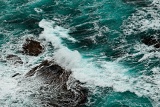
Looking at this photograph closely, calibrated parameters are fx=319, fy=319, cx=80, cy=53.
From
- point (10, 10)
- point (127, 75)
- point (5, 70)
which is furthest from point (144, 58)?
point (10, 10)

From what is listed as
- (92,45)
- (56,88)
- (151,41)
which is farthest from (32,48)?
(151,41)

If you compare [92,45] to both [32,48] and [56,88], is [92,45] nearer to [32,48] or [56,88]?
[32,48]

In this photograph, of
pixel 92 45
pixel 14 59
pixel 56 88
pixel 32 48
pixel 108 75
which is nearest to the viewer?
pixel 56 88

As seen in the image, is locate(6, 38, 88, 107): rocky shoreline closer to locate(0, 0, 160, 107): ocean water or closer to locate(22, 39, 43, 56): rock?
locate(0, 0, 160, 107): ocean water

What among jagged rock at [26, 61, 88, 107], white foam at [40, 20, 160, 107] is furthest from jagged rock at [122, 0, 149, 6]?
jagged rock at [26, 61, 88, 107]

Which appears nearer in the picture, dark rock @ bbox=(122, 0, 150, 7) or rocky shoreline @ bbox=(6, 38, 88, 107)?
rocky shoreline @ bbox=(6, 38, 88, 107)

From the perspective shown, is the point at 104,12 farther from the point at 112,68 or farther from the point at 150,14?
the point at 112,68
